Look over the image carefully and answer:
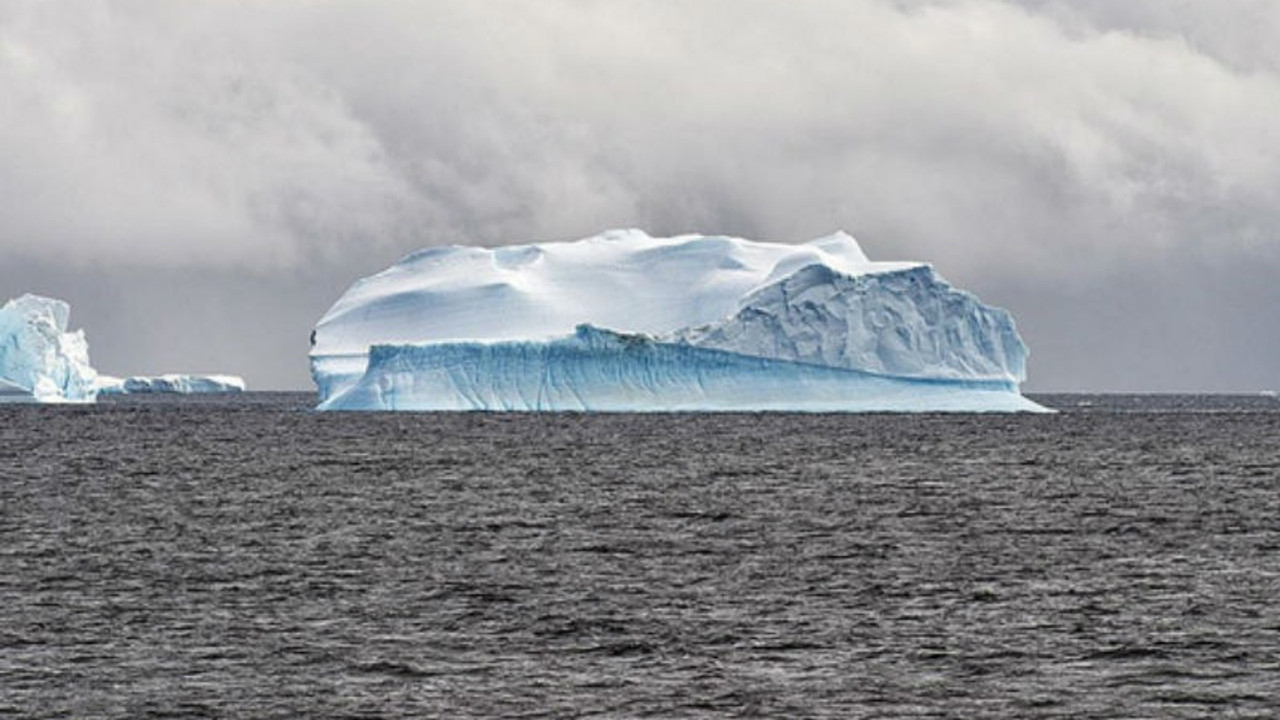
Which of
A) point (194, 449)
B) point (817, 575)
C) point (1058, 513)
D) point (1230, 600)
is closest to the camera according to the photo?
point (1230, 600)

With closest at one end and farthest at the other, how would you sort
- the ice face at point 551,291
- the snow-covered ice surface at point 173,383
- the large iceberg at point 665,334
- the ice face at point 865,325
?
the ice face at point 865,325
the large iceberg at point 665,334
the ice face at point 551,291
the snow-covered ice surface at point 173,383

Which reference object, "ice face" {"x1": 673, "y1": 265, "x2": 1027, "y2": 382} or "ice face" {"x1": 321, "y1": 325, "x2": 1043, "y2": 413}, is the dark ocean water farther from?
"ice face" {"x1": 321, "y1": 325, "x2": 1043, "y2": 413}

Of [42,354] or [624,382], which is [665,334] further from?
[42,354]

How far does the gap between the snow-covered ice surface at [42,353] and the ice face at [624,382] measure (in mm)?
22723

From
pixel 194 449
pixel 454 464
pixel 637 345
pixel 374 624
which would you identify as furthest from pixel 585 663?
pixel 637 345

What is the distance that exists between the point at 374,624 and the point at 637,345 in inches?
1904

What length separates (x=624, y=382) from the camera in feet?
227

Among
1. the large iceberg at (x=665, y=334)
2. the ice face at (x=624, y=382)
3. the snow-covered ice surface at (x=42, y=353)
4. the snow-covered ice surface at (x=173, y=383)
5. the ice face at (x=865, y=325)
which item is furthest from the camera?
the snow-covered ice surface at (x=173, y=383)

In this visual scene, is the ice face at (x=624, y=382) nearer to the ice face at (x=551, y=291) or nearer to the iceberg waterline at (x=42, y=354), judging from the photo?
the ice face at (x=551, y=291)

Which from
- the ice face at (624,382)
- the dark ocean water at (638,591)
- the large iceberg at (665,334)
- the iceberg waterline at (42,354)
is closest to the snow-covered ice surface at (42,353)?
the iceberg waterline at (42,354)

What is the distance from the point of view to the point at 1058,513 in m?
33.8

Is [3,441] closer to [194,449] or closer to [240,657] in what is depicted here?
[194,449]

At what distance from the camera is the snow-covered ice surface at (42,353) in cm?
8725

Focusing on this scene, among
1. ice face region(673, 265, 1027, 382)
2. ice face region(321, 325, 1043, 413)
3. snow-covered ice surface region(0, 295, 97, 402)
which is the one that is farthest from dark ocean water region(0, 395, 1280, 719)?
snow-covered ice surface region(0, 295, 97, 402)
